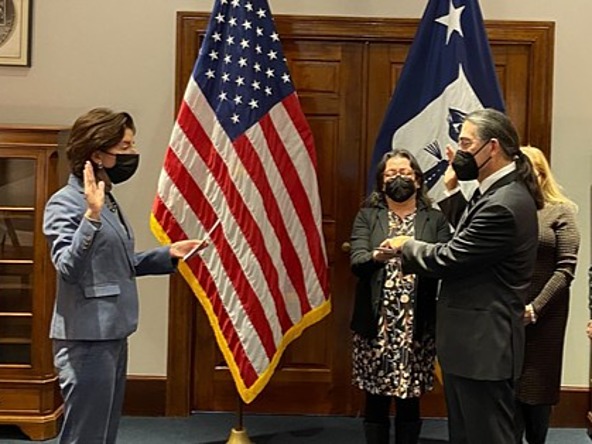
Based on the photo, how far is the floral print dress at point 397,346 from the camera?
11.4 ft

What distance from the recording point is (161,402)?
4.44 metres

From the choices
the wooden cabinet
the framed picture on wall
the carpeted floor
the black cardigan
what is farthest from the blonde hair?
the framed picture on wall

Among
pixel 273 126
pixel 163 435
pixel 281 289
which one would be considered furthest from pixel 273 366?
pixel 273 126

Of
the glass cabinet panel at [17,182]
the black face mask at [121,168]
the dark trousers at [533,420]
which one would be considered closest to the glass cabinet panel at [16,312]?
the glass cabinet panel at [17,182]

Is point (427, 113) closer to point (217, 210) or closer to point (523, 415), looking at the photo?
point (217, 210)

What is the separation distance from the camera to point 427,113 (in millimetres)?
3918

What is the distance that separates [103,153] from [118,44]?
184 centimetres

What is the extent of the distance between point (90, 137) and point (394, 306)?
1.45 m

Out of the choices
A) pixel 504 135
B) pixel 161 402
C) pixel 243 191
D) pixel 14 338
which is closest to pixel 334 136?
pixel 243 191

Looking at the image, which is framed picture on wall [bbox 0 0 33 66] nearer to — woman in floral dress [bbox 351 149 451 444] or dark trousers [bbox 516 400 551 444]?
woman in floral dress [bbox 351 149 451 444]

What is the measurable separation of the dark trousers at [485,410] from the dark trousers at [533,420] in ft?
2.53

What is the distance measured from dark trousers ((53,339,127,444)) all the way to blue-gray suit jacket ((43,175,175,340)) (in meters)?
0.05

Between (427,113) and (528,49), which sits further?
(528,49)

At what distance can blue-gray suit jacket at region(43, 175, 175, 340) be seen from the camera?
2555 millimetres
